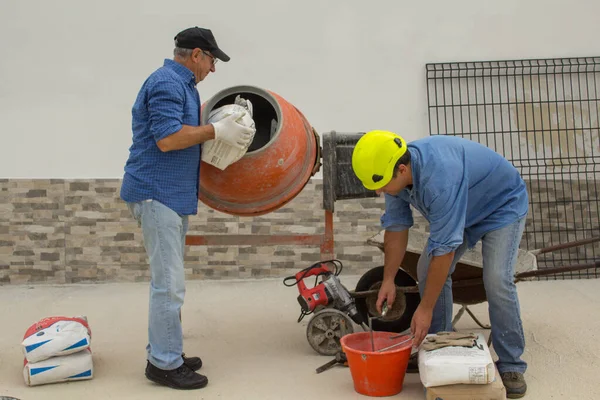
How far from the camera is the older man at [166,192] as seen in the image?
10.7 ft

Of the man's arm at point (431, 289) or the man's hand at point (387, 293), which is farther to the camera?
the man's hand at point (387, 293)

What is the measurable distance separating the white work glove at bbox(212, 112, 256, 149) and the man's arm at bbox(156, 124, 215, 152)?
0.03 metres

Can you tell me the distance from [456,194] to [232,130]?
1.05m

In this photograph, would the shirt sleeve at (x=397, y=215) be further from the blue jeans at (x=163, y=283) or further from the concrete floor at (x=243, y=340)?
the blue jeans at (x=163, y=283)

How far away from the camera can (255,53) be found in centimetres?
562

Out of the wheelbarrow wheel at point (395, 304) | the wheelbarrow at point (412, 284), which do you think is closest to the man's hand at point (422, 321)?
the wheelbarrow at point (412, 284)

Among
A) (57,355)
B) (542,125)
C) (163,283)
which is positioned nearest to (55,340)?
(57,355)

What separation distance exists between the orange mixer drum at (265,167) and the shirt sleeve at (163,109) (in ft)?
1.08

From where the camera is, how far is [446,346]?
298 cm

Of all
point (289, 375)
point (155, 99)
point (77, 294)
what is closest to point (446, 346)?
point (289, 375)

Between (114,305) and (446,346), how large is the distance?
285 centimetres

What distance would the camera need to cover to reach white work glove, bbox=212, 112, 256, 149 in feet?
10.8

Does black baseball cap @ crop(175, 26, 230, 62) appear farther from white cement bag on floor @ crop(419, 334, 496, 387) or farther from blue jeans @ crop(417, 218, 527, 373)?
white cement bag on floor @ crop(419, 334, 496, 387)

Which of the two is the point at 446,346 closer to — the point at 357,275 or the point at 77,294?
the point at 357,275
